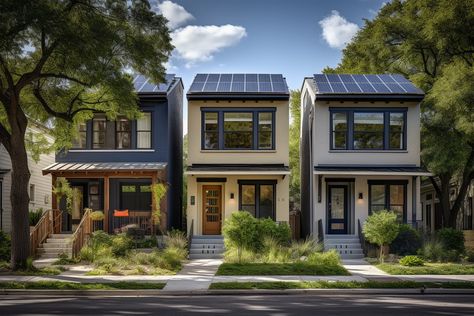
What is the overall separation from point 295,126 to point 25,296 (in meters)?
28.7

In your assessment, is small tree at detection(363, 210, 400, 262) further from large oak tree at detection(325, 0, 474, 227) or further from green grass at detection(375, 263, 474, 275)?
large oak tree at detection(325, 0, 474, 227)

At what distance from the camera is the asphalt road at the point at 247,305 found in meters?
12.6

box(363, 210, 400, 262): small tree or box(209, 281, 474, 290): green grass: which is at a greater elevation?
box(363, 210, 400, 262): small tree

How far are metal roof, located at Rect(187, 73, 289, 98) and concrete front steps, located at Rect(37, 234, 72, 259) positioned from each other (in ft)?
29.3

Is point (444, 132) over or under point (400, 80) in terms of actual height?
under

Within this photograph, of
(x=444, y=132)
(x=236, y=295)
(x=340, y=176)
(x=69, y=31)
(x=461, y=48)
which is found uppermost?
(x=461, y=48)

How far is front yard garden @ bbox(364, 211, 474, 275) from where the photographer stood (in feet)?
71.9

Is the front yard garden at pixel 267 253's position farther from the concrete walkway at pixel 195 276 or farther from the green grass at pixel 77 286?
the green grass at pixel 77 286

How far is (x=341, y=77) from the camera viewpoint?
30266 mm

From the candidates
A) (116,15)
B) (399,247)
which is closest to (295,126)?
(399,247)

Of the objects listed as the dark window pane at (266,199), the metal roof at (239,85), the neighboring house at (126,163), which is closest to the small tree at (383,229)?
the dark window pane at (266,199)

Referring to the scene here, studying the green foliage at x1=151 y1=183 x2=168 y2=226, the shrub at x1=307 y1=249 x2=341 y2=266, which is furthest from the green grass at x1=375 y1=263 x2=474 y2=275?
the green foliage at x1=151 y1=183 x2=168 y2=226

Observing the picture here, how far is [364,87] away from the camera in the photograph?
28281 millimetres

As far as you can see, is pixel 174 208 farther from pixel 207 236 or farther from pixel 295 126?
pixel 295 126
